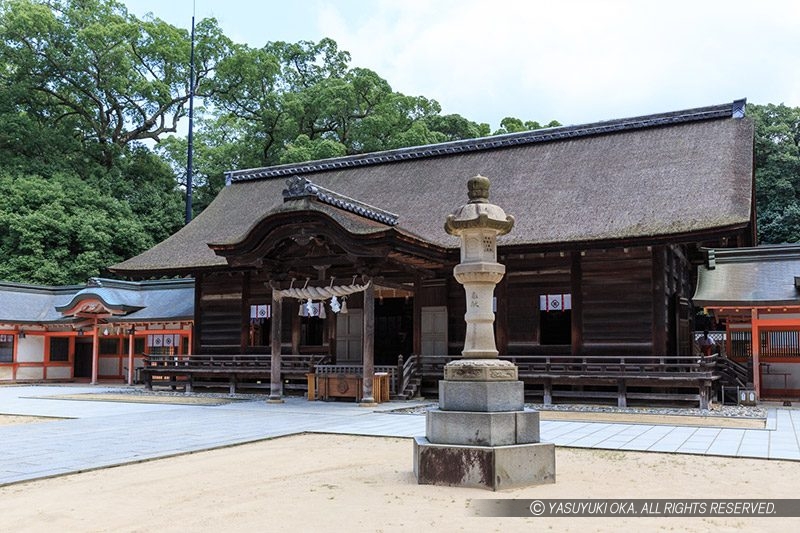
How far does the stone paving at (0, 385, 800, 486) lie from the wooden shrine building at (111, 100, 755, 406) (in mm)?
2747

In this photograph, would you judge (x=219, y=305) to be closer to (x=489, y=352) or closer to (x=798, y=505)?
(x=489, y=352)

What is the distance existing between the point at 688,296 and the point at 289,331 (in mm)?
11957

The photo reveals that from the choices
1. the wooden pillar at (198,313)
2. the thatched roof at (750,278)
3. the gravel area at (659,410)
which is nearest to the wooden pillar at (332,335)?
the gravel area at (659,410)

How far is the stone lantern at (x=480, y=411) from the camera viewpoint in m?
6.71

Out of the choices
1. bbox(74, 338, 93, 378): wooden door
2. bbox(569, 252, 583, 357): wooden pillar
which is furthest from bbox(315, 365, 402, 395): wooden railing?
bbox(74, 338, 93, 378): wooden door

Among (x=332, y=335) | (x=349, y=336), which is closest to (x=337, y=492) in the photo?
(x=332, y=335)

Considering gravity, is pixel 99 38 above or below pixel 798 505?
above

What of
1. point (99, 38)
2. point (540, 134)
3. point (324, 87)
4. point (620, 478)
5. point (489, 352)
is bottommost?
point (620, 478)

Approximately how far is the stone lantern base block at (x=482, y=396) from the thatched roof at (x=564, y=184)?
8.74 meters

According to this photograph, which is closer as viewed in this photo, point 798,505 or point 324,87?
point 798,505

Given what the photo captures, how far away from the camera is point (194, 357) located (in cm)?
2020

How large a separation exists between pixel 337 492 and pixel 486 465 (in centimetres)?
143

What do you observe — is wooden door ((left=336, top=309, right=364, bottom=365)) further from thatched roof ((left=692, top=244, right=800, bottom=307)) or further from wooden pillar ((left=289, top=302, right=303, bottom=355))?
thatched roof ((left=692, top=244, right=800, bottom=307))

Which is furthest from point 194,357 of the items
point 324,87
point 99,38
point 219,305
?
point 99,38
